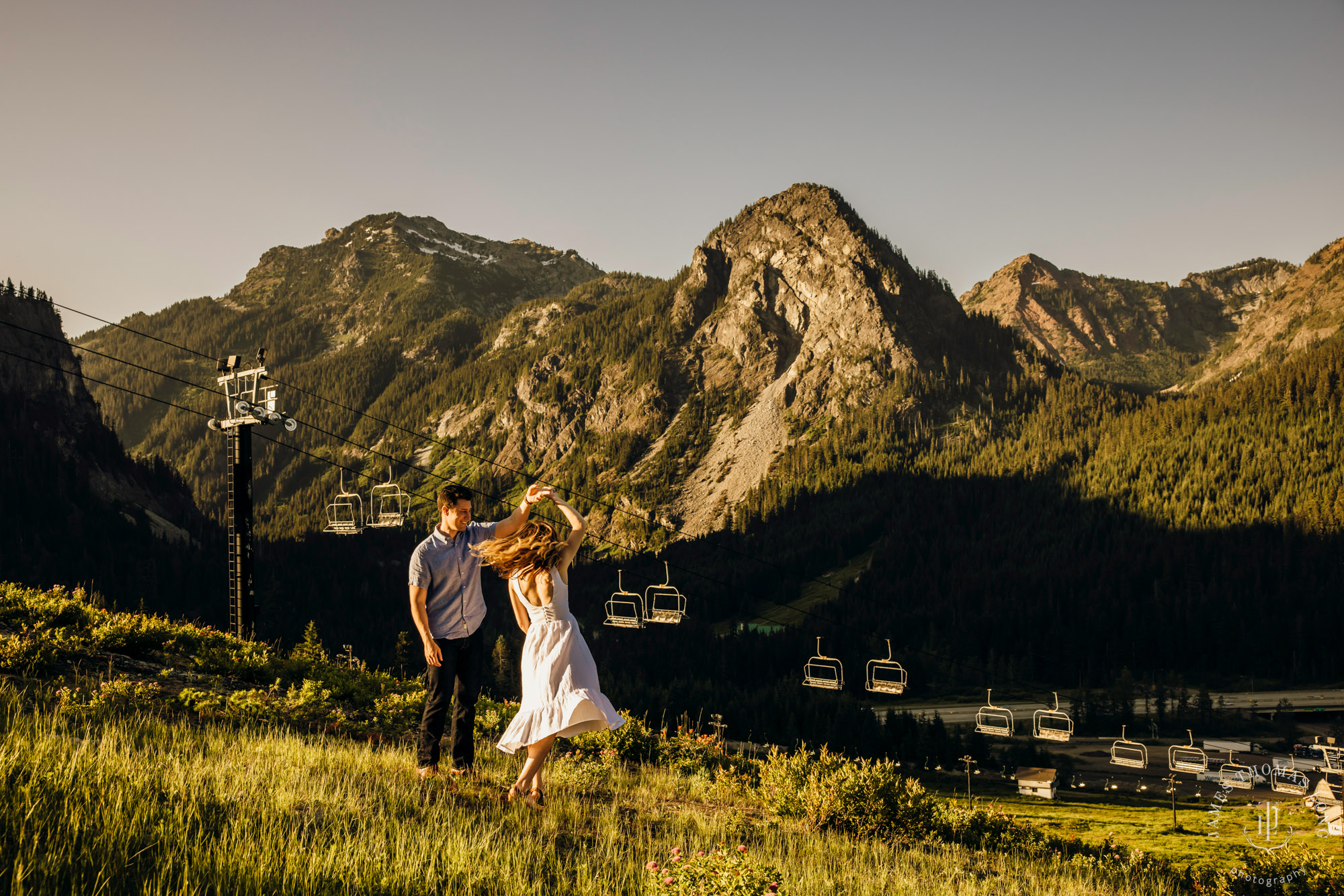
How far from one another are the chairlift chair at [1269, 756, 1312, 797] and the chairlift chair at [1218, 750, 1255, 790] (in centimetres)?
208

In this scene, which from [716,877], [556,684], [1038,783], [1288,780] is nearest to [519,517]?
[556,684]

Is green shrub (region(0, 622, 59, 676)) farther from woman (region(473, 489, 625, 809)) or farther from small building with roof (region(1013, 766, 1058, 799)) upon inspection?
small building with roof (region(1013, 766, 1058, 799))

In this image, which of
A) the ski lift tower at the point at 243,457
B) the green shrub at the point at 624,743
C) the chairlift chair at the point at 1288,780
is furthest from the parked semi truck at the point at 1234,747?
the ski lift tower at the point at 243,457

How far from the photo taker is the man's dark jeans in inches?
338

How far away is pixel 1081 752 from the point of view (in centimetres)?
11181

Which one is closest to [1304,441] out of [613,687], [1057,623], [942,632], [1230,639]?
[1230,639]

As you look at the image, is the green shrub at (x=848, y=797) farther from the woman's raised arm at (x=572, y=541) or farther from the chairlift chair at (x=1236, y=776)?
the chairlift chair at (x=1236, y=776)

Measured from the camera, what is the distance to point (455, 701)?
343 inches

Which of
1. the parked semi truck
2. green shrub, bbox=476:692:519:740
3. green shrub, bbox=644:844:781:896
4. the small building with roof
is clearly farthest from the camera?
the parked semi truck

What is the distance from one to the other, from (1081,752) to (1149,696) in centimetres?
2607

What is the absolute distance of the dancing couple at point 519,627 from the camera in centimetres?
772

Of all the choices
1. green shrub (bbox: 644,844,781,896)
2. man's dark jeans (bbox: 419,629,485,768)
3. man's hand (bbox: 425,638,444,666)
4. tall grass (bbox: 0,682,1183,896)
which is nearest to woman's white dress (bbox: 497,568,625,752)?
tall grass (bbox: 0,682,1183,896)

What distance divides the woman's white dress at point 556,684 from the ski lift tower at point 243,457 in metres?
14.9

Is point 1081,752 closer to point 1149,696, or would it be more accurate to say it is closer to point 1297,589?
point 1149,696
